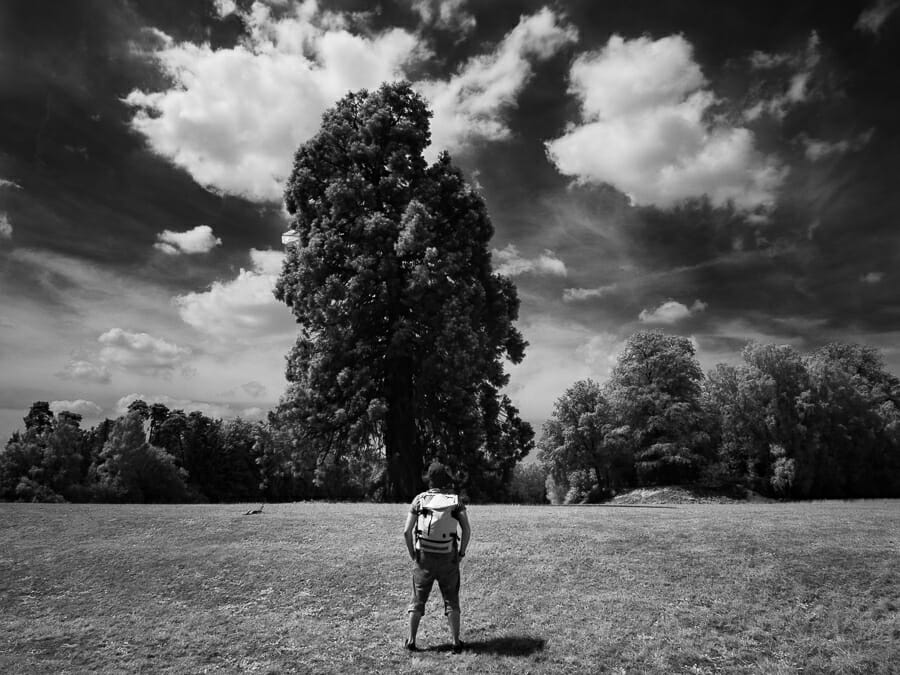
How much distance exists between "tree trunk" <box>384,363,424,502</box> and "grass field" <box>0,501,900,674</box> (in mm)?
10290

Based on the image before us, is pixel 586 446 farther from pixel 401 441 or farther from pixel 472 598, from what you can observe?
pixel 472 598

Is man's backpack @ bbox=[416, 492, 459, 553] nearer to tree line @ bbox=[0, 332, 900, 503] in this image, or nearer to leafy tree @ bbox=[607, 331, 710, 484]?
tree line @ bbox=[0, 332, 900, 503]

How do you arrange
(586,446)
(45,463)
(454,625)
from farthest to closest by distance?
(45,463)
(586,446)
(454,625)

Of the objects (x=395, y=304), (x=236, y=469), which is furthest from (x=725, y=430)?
(x=236, y=469)

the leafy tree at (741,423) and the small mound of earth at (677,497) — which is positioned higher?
the leafy tree at (741,423)

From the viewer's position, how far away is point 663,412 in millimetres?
43750

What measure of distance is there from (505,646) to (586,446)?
129 feet

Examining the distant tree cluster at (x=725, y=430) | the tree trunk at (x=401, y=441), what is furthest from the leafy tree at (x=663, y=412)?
the tree trunk at (x=401, y=441)

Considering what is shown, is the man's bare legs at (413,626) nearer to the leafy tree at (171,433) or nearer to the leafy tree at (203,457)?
the leafy tree at (203,457)

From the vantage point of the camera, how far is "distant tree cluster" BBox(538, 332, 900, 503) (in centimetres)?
4319

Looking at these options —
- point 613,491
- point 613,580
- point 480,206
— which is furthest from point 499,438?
point 613,491

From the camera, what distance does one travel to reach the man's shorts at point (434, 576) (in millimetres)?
7336

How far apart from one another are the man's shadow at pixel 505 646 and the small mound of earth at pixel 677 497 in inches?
1199

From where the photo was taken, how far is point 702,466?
43.7 metres
